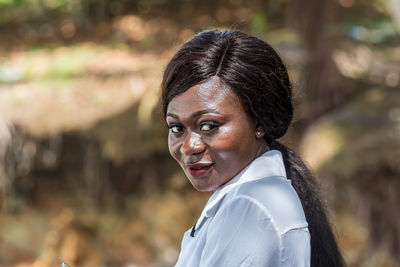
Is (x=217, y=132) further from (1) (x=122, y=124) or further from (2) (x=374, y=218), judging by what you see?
(1) (x=122, y=124)

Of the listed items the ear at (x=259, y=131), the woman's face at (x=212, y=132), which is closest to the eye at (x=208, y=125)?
the woman's face at (x=212, y=132)

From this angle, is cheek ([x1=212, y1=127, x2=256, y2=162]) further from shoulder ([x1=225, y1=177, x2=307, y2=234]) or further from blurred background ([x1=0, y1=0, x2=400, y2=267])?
blurred background ([x1=0, y1=0, x2=400, y2=267])

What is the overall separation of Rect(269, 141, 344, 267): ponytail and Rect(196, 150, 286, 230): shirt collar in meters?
0.13

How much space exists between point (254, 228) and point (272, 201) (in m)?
0.08

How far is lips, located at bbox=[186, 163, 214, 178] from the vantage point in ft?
4.75

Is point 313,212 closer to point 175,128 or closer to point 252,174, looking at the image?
point 252,174

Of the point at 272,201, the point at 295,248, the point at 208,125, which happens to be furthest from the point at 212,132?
the point at 295,248

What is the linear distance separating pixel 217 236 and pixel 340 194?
4113 millimetres

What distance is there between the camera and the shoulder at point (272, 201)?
1.28 metres

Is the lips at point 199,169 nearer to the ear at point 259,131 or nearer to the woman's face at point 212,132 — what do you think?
the woman's face at point 212,132

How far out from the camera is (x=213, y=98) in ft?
4.60

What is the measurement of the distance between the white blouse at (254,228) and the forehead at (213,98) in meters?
0.16

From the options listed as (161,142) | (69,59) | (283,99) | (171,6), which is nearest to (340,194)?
(161,142)

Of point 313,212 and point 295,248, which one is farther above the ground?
point 295,248
